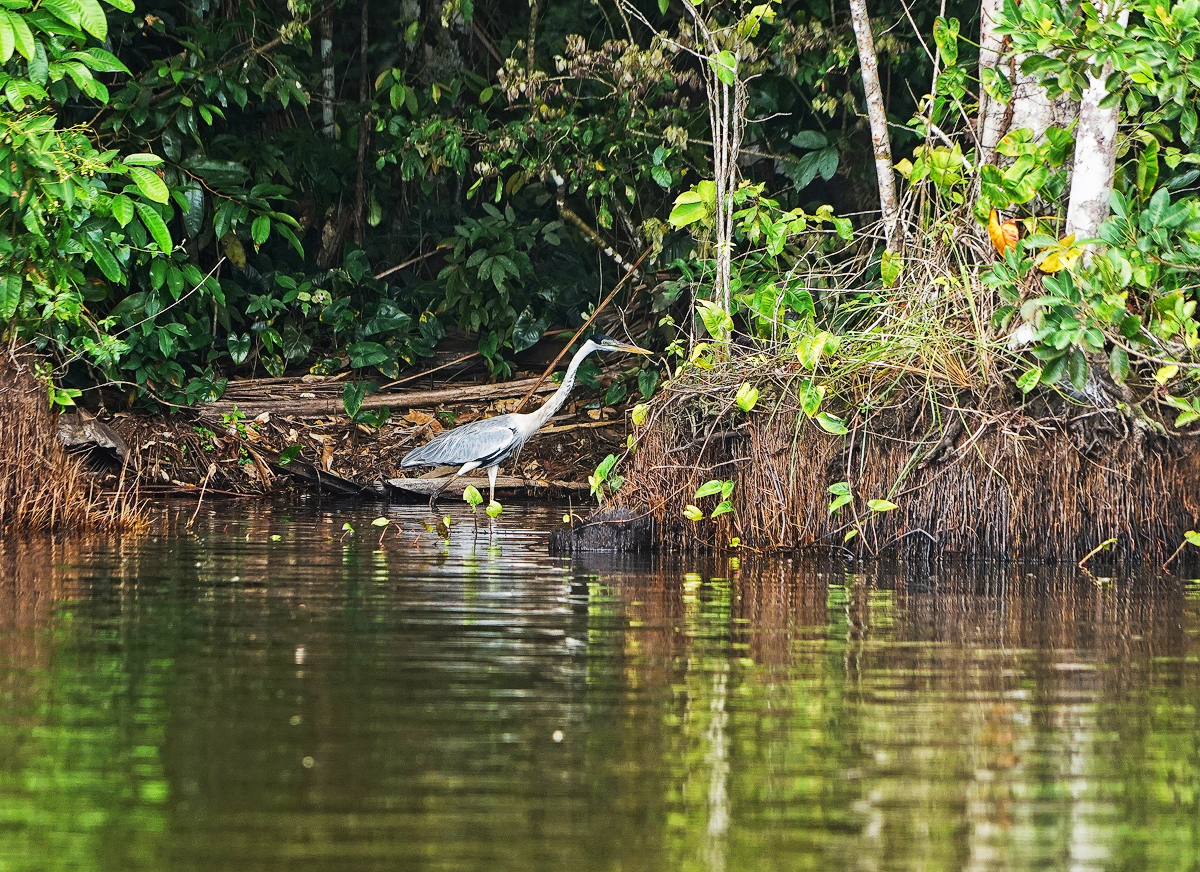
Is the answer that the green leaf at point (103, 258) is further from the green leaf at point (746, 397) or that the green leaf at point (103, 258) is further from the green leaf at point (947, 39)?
the green leaf at point (947, 39)

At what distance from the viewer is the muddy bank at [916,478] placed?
789cm

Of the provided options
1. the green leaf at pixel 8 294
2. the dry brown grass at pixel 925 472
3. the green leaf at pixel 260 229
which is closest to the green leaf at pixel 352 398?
the green leaf at pixel 260 229

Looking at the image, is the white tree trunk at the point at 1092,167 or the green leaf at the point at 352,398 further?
the green leaf at the point at 352,398

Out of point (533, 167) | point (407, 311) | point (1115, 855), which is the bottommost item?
point (1115, 855)

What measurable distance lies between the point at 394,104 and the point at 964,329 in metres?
5.90

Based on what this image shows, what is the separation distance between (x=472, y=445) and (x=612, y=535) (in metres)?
2.96

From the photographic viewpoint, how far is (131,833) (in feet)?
10.1

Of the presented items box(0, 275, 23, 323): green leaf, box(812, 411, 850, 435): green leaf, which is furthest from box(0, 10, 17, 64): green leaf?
box(812, 411, 850, 435): green leaf

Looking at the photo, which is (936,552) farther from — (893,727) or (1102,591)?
(893,727)

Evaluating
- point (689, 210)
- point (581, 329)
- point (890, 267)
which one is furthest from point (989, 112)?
point (581, 329)

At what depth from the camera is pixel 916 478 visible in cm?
812

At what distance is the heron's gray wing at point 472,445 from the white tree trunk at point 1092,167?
4.78 m

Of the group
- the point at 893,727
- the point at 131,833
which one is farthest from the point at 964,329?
the point at 131,833

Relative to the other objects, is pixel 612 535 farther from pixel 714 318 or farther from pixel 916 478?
pixel 916 478
